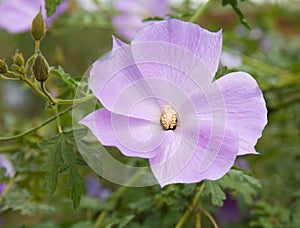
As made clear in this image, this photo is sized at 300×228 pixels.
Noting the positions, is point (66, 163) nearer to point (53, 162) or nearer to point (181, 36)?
point (53, 162)

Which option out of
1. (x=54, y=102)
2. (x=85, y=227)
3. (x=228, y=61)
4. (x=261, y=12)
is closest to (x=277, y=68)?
(x=228, y=61)

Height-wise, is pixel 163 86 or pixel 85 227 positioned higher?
pixel 163 86

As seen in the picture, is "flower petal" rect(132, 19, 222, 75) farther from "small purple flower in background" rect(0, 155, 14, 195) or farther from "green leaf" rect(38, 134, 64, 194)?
"small purple flower in background" rect(0, 155, 14, 195)

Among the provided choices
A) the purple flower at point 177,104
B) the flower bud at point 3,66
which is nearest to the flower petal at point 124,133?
the purple flower at point 177,104

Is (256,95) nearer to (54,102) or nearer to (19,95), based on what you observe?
(54,102)

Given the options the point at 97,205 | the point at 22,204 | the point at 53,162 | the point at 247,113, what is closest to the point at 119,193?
the point at 97,205

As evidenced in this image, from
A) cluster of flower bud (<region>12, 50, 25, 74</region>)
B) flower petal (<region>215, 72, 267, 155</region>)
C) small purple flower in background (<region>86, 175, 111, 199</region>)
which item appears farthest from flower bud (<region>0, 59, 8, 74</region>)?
small purple flower in background (<region>86, 175, 111, 199</region>)

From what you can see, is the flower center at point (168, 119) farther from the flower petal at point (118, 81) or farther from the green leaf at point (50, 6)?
the green leaf at point (50, 6)
